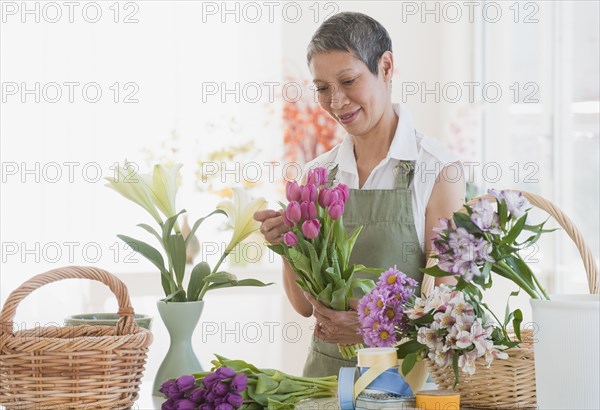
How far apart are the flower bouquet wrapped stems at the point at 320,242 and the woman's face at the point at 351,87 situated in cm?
→ 41

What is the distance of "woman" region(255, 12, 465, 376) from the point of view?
1968 mm

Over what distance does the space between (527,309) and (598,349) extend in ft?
8.54

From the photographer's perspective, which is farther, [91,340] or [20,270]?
[20,270]

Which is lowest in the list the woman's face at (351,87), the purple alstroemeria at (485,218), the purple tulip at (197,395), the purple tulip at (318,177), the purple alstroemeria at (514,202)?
the purple tulip at (197,395)

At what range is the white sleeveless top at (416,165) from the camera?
2012mm

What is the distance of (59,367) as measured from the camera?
1473 millimetres

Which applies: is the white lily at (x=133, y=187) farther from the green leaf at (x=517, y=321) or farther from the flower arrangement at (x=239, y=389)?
the green leaf at (x=517, y=321)

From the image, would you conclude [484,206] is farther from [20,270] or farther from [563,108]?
[20,270]

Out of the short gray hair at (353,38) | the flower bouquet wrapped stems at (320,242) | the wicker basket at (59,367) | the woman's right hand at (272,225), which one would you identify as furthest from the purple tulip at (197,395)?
the short gray hair at (353,38)

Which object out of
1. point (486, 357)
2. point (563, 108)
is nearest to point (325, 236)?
point (486, 357)

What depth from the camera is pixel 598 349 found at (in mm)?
1094

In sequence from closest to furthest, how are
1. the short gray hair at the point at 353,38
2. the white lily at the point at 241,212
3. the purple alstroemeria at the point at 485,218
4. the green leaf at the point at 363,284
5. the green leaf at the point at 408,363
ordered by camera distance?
the purple alstroemeria at the point at 485,218
the green leaf at the point at 408,363
the green leaf at the point at 363,284
the white lily at the point at 241,212
the short gray hair at the point at 353,38

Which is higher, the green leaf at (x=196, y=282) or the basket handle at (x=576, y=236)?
the basket handle at (x=576, y=236)

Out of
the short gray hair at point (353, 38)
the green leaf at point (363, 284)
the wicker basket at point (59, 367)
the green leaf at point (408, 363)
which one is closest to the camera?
the green leaf at point (408, 363)
